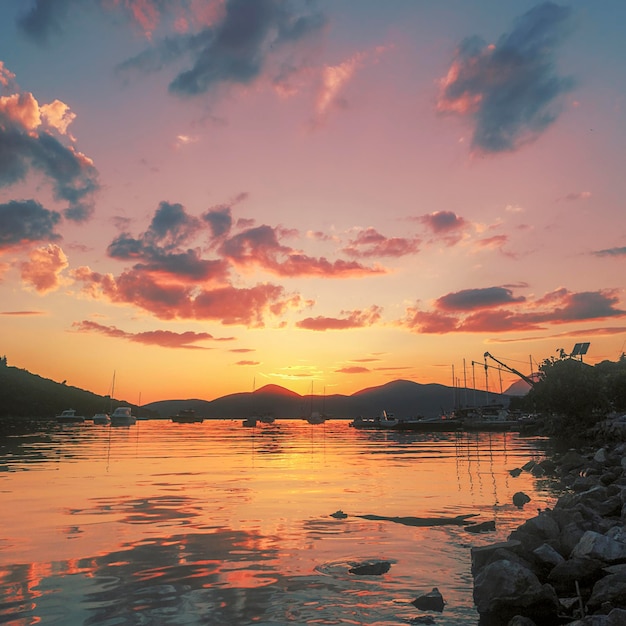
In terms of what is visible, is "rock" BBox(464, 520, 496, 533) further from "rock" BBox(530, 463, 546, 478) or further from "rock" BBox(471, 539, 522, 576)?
"rock" BBox(530, 463, 546, 478)

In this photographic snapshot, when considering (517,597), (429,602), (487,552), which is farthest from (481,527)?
(517,597)

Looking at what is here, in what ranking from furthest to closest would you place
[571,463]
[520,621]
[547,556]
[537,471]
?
[571,463], [537,471], [547,556], [520,621]

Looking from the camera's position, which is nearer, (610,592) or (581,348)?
(610,592)

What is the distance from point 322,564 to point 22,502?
56.7 ft

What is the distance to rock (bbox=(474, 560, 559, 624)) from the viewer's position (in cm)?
1131

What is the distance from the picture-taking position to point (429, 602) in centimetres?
1205

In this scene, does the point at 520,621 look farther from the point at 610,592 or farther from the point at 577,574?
the point at 577,574

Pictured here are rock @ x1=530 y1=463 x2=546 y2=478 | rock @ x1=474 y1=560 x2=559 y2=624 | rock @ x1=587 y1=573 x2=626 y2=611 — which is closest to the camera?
rock @ x1=587 y1=573 x2=626 y2=611

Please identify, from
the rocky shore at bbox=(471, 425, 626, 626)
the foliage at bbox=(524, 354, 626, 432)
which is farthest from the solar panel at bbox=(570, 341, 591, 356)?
the rocky shore at bbox=(471, 425, 626, 626)

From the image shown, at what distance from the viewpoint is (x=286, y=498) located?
29.0 m

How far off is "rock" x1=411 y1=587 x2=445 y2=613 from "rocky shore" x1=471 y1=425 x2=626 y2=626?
29.8 inches

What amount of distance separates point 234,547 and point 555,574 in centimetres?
939

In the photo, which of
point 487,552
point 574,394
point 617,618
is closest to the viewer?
point 617,618

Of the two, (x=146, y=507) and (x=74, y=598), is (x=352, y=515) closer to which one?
(x=146, y=507)
